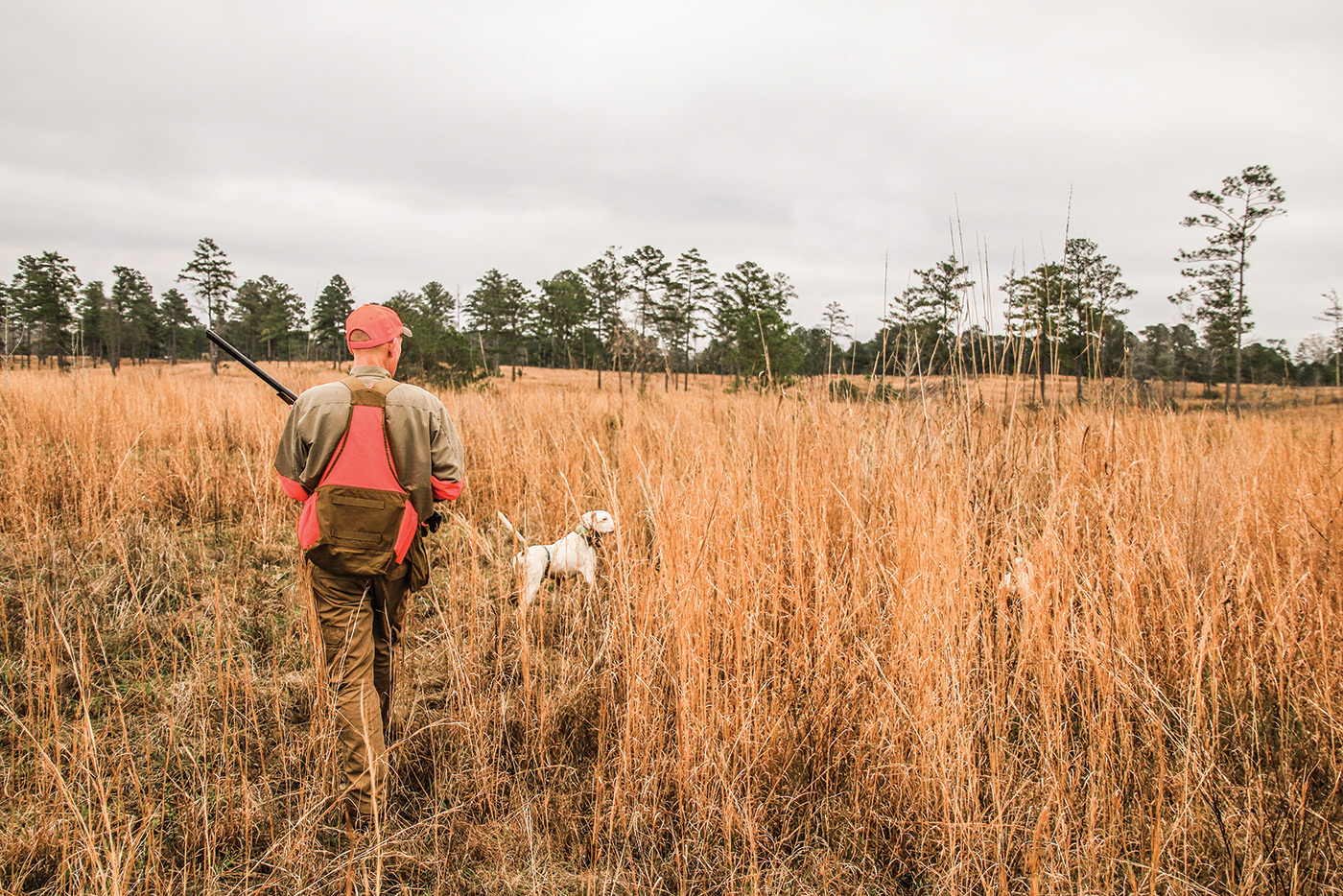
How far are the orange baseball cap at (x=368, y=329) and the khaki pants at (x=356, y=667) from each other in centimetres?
76

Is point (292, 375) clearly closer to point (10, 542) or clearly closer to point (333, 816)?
point (10, 542)

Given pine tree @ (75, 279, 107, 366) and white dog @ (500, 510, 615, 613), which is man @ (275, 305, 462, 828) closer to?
white dog @ (500, 510, 615, 613)

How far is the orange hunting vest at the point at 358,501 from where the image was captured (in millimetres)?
1698

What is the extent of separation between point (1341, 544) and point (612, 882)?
3007mm

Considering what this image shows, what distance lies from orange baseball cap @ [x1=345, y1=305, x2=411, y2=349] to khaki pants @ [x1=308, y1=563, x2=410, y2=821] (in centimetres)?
76

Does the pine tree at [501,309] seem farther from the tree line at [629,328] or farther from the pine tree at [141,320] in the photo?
the pine tree at [141,320]

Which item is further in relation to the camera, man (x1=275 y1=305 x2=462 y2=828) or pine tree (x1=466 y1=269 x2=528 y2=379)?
pine tree (x1=466 y1=269 x2=528 y2=379)

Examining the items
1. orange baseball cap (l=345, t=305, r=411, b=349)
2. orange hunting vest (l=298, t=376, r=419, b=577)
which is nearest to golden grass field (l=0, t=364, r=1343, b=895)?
orange hunting vest (l=298, t=376, r=419, b=577)

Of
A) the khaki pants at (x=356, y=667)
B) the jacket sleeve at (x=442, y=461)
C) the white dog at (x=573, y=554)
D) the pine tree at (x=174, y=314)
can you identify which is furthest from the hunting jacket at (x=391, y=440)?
the pine tree at (x=174, y=314)

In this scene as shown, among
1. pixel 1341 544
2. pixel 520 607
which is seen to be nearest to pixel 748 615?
pixel 520 607

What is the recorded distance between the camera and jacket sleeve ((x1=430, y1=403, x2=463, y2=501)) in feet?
6.25

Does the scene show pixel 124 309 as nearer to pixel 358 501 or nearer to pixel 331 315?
pixel 331 315

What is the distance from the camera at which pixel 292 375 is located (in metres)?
12.4

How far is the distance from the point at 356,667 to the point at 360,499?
21.8 inches
